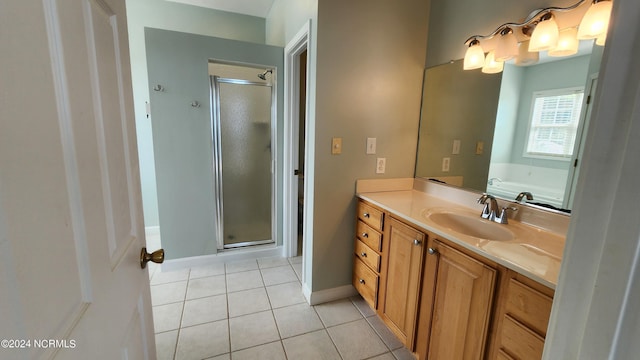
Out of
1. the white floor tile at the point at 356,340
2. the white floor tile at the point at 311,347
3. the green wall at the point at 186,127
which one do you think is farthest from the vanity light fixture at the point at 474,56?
the white floor tile at the point at 311,347

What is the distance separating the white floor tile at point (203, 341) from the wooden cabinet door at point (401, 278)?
1.08 m

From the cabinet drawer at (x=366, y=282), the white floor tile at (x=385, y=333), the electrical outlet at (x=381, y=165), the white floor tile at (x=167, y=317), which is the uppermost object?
the electrical outlet at (x=381, y=165)

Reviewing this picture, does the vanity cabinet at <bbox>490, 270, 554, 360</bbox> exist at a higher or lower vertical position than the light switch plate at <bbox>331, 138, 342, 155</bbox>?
lower

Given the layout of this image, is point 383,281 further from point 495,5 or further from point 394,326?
point 495,5

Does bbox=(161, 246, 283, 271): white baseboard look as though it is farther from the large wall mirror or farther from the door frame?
the large wall mirror

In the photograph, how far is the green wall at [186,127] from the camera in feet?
7.39

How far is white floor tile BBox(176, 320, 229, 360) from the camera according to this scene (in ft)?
5.32

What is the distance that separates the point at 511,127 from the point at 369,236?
111 centimetres

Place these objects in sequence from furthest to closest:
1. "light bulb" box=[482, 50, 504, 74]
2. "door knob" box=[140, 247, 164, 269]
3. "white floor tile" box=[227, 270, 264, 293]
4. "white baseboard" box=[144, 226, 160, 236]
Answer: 1. "white baseboard" box=[144, 226, 160, 236]
2. "white floor tile" box=[227, 270, 264, 293]
3. "light bulb" box=[482, 50, 504, 74]
4. "door knob" box=[140, 247, 164, 269]

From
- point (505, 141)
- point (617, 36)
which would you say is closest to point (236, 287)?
point (505, 141)

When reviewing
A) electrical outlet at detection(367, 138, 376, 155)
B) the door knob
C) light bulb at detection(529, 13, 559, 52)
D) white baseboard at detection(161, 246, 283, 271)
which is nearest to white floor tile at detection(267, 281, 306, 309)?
white baseboard at detection(161, 246, 283, 271)

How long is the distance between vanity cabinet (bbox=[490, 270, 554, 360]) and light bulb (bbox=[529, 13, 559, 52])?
3.74 ft

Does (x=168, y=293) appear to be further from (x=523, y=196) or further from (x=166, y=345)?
(x=523, y=196)

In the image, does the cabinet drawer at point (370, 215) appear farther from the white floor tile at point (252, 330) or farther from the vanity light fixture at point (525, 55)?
the vanity light fixture at point (525, 55)
